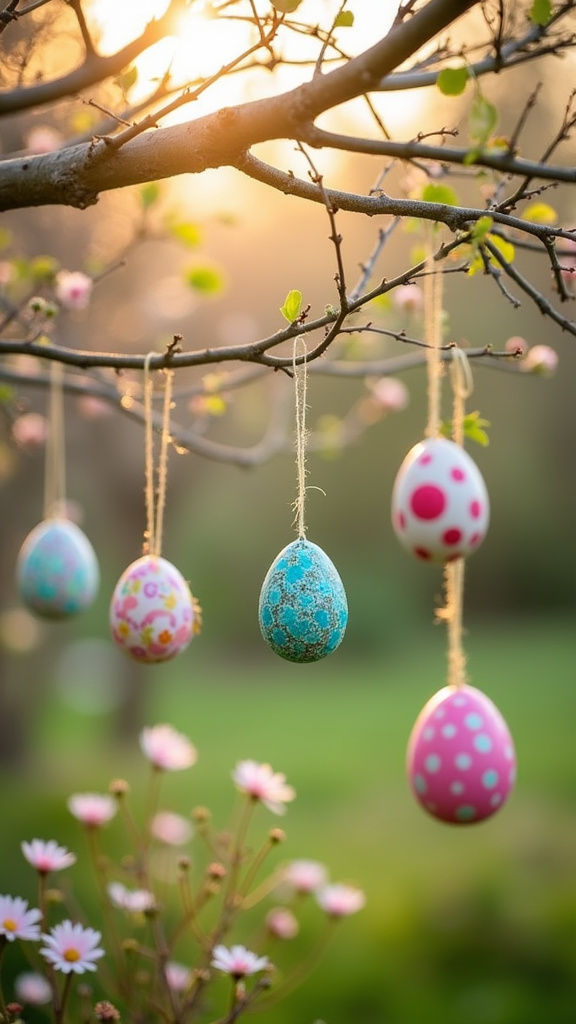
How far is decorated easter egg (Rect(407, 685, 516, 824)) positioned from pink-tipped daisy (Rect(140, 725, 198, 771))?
0.44 m

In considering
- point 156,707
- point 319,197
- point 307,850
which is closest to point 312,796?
point 307,850

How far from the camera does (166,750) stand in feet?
5.88

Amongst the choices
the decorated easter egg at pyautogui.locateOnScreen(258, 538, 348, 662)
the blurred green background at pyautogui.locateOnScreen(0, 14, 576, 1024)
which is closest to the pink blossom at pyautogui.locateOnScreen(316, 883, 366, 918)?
the decorated easter egg at pyautogui.locateOnScreen(258, 538, 348, 662)

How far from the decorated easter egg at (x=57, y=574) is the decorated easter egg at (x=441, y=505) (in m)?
0.73

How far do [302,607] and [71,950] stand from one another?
0.56m

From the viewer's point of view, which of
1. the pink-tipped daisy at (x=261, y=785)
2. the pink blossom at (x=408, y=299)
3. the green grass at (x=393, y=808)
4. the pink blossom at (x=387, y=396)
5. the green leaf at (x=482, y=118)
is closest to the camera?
the green leaf at (x=482, y=118)

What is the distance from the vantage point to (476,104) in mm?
908

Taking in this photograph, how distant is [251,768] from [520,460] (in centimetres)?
834

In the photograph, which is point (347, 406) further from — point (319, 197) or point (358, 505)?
point (319, 197)

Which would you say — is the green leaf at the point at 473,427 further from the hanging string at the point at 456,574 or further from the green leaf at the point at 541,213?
the green leaf at the point at 541,213

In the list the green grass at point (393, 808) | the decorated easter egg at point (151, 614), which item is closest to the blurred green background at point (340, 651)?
the green grass at point (393, 808)

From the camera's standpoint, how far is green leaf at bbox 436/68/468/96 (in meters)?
0.96

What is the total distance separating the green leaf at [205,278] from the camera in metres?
2.14

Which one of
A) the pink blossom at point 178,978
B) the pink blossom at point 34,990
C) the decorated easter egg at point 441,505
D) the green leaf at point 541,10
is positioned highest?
the green leaf at point 541,10
